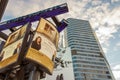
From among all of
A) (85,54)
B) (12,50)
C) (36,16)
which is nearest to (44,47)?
(12,50)

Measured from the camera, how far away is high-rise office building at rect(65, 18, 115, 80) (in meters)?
105

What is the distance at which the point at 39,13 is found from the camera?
1625cm

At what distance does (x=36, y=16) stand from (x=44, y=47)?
5107 millimetres

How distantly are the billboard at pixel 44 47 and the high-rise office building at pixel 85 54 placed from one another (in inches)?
2993

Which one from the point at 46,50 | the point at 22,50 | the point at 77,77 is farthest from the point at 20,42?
the point at 77,77

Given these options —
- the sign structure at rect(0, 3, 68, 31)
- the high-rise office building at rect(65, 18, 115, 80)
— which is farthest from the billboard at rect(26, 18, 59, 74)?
the high-rise office building at rect(65, 18, 115, 80)

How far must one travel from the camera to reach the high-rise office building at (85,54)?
105m

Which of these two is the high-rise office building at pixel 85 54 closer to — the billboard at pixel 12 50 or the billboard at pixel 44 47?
the billboard at pixel 44 47

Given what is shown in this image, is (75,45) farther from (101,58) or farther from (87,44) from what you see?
(101,58)

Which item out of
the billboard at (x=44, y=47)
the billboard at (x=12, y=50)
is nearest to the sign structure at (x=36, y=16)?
the billboard at (x=44, y=47)

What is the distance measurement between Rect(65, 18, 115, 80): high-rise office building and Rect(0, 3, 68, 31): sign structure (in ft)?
241

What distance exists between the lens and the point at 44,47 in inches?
478

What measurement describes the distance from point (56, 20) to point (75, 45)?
110177 mm

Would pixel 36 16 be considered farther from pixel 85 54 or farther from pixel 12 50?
pixel 85 54
